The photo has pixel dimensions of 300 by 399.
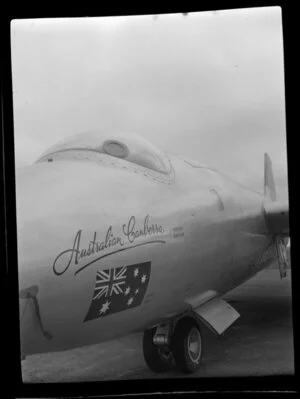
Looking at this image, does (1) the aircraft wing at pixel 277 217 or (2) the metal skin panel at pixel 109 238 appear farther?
(1) the aircraft wing at pixel 277 217

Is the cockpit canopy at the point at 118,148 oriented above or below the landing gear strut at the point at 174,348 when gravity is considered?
above

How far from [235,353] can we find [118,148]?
2075 millimetres

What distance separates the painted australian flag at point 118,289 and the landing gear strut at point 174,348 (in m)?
0.62

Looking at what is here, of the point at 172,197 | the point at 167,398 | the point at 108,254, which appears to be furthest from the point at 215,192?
the point at 167,398

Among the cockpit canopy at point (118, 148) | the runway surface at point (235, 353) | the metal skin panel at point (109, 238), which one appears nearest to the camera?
the metal skin panel at point (109, 238)

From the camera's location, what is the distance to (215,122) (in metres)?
3.92

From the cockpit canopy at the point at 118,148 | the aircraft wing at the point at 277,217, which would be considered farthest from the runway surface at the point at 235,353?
the cockpit canopy at the point at 118,148

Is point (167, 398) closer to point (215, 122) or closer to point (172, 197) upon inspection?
point (172, 197)

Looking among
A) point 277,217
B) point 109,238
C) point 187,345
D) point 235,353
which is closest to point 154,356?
point 187,345

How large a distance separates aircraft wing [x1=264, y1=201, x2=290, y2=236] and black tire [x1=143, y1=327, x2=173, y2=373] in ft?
4.98

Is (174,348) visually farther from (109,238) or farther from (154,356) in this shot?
(109,238)

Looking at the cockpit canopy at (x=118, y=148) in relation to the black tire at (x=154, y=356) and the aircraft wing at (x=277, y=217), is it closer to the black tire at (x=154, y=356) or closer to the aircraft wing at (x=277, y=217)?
the aircraft wing at (x=277, y=217)

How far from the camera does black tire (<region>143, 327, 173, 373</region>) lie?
398cm

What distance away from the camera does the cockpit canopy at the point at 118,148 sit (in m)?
3.67
